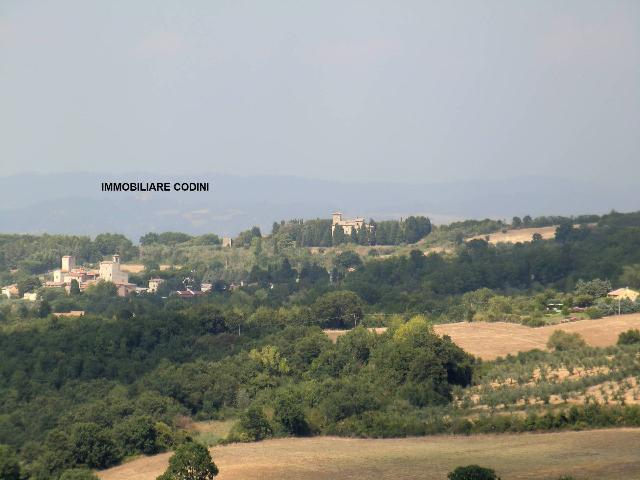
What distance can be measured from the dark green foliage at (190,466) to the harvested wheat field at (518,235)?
91983 millimetres

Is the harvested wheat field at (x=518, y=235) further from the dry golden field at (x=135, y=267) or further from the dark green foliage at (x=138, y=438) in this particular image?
the dark green foliage at (x=138, y=438)

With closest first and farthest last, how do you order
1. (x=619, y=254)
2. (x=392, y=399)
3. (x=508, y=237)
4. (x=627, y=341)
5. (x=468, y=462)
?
(x=468, y=462) → (x=392, y=399) → (x=627, y=341) → (x=619, y=254) → (x=508, y=237)

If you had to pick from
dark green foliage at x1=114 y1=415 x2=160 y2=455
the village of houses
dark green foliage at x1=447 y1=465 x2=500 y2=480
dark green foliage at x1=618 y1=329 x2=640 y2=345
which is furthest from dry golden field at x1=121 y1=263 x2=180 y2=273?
dark green foliage at x1=447 y1=465 x2=500 y2=480

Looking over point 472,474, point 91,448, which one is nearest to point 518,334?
point 91,448

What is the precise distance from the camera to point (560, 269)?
105375 millimetres

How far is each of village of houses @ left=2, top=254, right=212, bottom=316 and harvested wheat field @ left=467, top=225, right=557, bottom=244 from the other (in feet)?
87.6

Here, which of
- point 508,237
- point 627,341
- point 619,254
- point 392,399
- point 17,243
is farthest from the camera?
point 17,243

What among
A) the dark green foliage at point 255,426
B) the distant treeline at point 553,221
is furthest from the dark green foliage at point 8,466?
the distant treeline at point 553,221

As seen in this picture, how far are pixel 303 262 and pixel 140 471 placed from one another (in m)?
87.7

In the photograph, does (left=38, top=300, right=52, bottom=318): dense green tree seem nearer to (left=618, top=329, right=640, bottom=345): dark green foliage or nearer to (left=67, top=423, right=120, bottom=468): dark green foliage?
(left=618, top=329, right=640, bottom=345): dark green foliage

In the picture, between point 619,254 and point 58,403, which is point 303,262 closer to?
point 619,254

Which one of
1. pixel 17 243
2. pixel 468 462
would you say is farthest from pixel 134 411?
pixel 17 243

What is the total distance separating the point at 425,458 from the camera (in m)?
46.4

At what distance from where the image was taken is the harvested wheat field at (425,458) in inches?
1684
